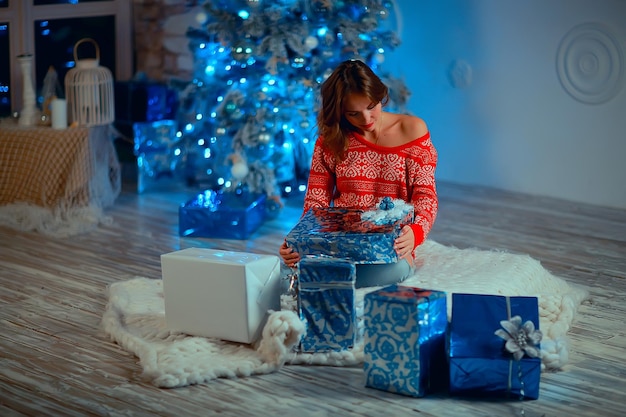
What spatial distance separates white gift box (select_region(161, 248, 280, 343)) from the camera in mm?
2375

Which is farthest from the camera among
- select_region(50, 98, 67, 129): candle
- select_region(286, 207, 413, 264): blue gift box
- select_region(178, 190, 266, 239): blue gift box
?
select_region(50, 98, 67, 129): candle

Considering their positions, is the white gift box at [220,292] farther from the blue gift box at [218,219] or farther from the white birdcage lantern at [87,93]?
the white birdcage lantern at [87,93]

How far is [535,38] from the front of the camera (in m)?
4.64

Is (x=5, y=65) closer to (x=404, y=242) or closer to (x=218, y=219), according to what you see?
(x=218, y=219)

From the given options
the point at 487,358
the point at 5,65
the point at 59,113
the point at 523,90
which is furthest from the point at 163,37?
the point at 487,358

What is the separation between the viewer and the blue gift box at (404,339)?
6.91 feet

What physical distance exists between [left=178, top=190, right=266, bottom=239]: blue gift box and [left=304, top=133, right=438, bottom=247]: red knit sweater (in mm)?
1051

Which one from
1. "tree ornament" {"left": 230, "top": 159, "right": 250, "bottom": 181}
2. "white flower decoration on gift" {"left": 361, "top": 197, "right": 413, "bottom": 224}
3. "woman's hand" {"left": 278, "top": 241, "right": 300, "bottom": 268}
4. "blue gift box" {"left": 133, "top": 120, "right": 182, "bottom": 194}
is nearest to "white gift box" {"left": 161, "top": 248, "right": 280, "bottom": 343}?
"woman's hand" {"left": 278, "top": 241, "right": 300, "bottom": 268}

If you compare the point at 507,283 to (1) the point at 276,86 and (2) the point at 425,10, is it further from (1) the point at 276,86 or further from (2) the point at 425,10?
(2) the point at 425,10

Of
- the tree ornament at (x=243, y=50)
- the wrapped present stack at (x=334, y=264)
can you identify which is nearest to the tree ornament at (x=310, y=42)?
the tree ornament at (x=243, y=50)

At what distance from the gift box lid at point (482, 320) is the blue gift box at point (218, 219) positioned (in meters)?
1.82

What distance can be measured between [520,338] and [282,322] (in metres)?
0.60

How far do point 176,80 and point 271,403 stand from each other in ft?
10.4

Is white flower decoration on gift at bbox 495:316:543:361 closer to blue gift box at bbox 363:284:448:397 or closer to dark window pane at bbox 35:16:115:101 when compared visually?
blue gift box at bbox 363:284:448:397
